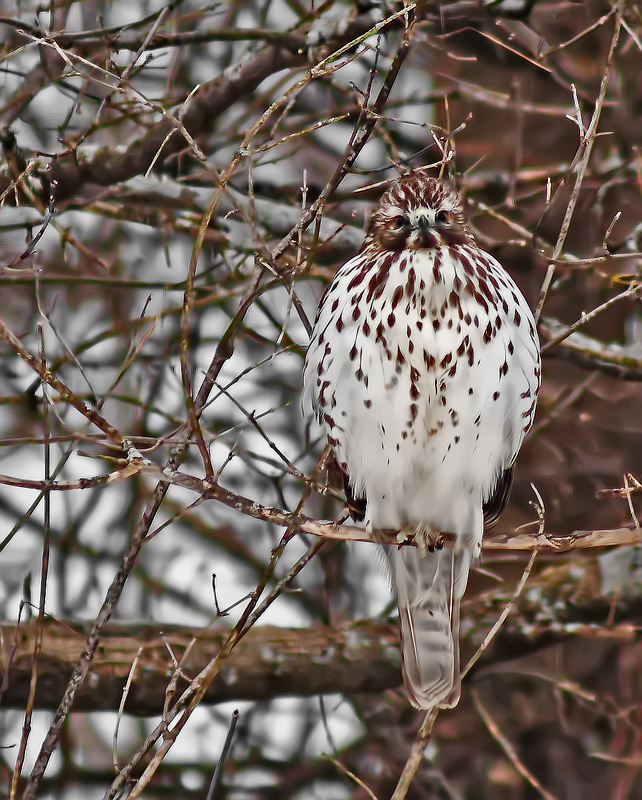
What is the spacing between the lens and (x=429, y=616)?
13.7 ft

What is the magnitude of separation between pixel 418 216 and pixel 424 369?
21.3 inches

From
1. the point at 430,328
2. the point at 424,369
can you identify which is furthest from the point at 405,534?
the point at 430,328

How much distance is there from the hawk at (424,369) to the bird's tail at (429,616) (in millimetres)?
117

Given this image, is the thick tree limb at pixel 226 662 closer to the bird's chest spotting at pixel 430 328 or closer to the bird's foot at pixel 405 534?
the bird's foot at pixel 405 534

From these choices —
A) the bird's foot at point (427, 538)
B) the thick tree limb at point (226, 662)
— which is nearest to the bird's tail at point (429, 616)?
the bird's foot at point (427, 538)

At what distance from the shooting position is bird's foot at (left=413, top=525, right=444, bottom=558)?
3898 mm

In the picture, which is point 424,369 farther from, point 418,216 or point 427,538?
point 427,538

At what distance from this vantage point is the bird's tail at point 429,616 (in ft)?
13.2

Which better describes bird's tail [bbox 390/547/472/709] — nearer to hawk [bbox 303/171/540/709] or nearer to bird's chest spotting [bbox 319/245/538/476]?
hawk [bbox 303/171/540/709]

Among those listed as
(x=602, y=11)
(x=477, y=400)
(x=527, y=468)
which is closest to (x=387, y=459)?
(x=477, y=400)

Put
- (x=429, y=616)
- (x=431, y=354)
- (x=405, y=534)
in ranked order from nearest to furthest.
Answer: (x=431, y=354) < (x=405, y=534) < (x=429, y=616)

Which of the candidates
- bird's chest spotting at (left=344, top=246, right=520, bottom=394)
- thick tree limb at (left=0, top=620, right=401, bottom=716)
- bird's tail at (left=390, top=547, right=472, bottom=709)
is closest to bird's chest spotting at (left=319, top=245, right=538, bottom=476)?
bird's chest spotting at (left=344, top=246, right=520, bottom=394)

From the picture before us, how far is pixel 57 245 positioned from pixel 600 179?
10.4ft

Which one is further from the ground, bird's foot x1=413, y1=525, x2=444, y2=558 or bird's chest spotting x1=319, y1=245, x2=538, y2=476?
bird's chest spotting x1=319, y1=245, x2=538, y2=476
